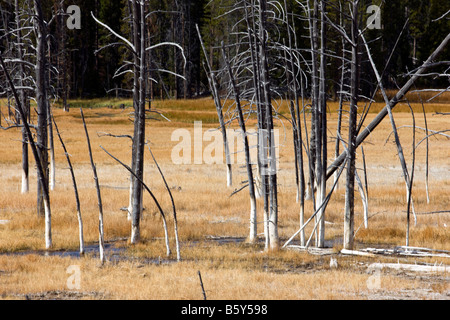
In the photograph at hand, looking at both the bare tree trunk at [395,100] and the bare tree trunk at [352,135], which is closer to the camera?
the bare tree trunk at [395,100]

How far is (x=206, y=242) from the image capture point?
14.9m

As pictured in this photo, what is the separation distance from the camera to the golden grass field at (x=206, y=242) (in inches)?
387

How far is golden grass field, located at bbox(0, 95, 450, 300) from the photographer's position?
9.84 m

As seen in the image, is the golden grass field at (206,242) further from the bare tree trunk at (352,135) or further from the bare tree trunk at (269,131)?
the bare tree trunk at (352,135)

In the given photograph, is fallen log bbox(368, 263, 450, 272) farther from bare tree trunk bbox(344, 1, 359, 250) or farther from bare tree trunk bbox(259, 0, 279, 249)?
bare tree trunk bbox(259, 0, 279, 249)

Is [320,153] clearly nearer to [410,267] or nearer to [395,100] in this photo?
[395,100]

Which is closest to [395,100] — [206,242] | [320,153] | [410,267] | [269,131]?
[320,153]

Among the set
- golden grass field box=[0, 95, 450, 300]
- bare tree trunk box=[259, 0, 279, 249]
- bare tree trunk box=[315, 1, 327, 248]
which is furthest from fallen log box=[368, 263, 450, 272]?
bare tree trunk box=[259, 0, 279, 249]

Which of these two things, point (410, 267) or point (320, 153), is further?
point (320, 153)

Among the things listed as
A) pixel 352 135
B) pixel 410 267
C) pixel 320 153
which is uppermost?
pixel 352 135

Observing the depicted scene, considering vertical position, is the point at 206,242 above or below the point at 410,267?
below

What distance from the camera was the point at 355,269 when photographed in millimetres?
11664

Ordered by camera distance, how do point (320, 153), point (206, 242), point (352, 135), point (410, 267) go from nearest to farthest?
point (410, 267)
point (352, 135)
point (320, 153)
point (206, 242)

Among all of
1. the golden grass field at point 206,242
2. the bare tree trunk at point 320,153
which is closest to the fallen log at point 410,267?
the golden grass field at point 206,242
